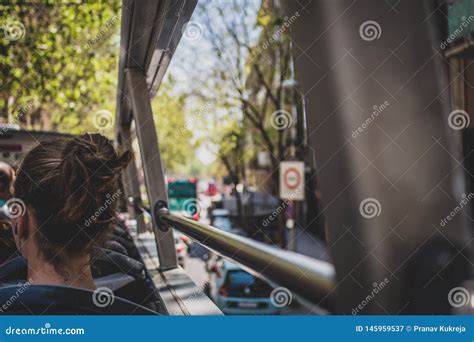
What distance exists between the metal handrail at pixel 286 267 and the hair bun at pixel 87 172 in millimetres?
601

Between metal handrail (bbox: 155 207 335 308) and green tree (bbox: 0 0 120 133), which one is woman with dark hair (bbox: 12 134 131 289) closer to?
metal handrail (bbox: 155 207 335 308)

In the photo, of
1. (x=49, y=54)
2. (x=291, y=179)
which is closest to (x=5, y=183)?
(x=49, y=54)

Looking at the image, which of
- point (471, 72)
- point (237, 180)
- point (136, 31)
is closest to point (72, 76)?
point (471, 72)

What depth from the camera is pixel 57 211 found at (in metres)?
1.47

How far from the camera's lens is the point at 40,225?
58.0 inches

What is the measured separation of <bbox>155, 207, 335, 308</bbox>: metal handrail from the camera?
56cm

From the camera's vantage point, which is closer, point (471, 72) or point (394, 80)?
point (394, 80)

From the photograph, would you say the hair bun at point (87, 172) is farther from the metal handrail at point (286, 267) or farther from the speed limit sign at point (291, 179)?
the speed limit sign at point (291, 179)

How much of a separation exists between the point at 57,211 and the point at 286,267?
100cm

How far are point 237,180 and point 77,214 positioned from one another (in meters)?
22.1

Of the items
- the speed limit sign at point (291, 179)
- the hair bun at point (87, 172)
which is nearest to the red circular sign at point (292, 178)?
the speed limit sign at point (291, 179)

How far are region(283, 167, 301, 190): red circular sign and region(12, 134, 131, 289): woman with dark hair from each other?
861 centimetres

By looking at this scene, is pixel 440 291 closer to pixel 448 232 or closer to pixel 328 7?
pixel 448 232

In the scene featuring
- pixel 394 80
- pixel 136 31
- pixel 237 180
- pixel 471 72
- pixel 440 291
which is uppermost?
pixel 471 72
